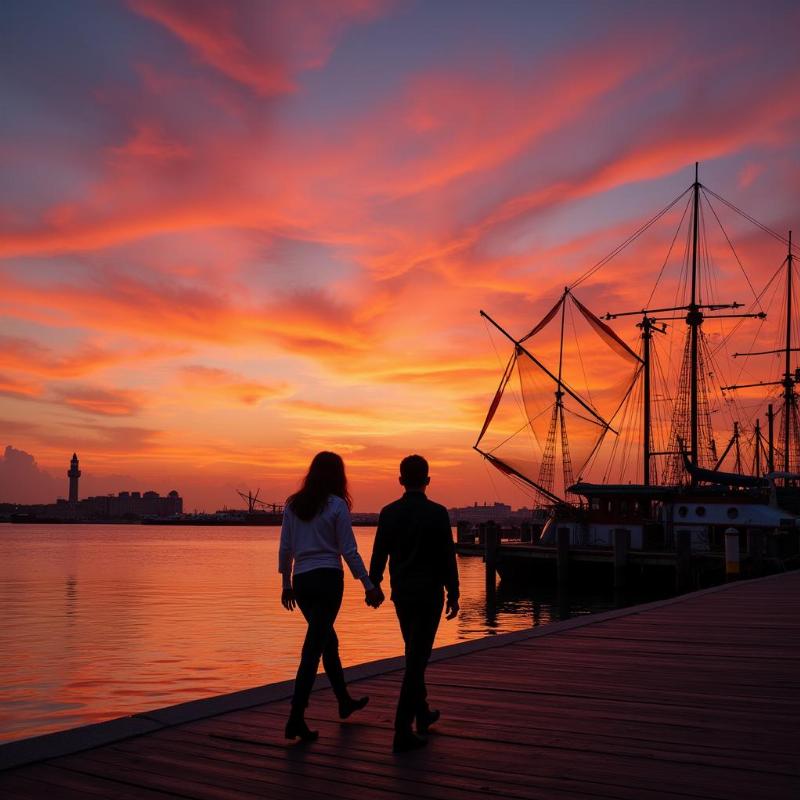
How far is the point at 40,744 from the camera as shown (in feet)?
20.5

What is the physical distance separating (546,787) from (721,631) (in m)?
9.31

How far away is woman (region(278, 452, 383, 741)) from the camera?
23.1 feet

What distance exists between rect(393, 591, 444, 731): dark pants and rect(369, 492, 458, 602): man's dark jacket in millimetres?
63

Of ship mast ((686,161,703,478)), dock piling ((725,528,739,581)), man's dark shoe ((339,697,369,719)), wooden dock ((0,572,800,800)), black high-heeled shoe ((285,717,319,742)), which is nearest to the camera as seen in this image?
wooden dock ((0,572,800,800))

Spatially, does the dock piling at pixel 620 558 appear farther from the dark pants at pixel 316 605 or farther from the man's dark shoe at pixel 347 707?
the dark pants at pixel 316 605

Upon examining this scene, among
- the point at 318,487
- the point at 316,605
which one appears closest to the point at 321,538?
the point at 318,487

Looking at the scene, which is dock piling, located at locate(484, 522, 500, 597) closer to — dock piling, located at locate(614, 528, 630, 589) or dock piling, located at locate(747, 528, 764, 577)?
dock piling, located at locate(614, 528, 630, 589)

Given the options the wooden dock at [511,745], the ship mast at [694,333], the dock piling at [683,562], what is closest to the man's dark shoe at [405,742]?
the wooden dock at [511,745]

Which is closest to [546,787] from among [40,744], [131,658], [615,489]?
[40,744]

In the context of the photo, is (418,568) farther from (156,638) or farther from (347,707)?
(156,638)

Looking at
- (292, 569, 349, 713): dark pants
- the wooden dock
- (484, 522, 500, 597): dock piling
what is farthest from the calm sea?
(292, 569, 349, 713): dark pants

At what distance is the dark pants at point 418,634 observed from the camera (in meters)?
6.74

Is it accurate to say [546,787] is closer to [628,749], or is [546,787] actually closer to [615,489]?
[628,749]

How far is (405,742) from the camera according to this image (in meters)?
6.40
